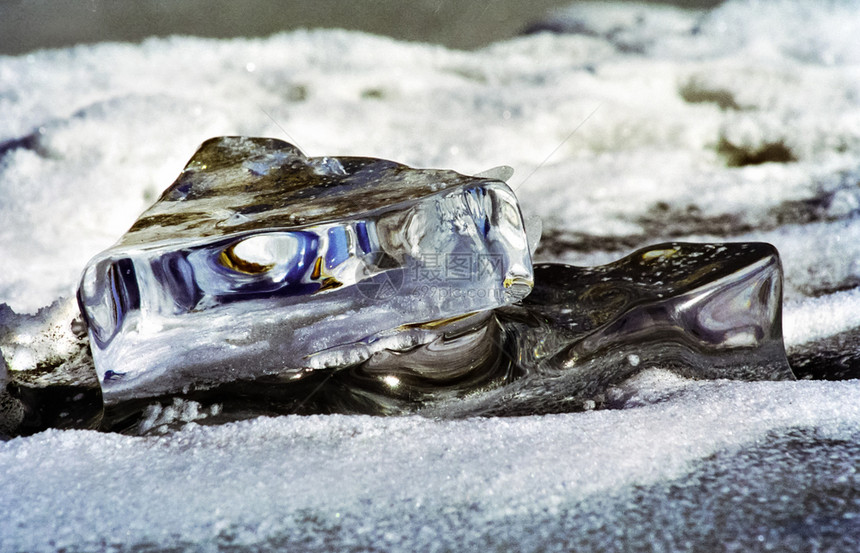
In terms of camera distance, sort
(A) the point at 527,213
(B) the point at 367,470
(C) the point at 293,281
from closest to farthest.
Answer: (B) the point at 367,470 < (C) the point at 293,281 < (A) the point at 527,213

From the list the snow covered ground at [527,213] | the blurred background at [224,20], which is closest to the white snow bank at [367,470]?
the snow covered ground at [527,213]

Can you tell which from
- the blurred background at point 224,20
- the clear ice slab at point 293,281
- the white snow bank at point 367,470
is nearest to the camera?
the white snow bank at point 367,470

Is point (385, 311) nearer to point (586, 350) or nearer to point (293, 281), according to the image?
point (293, 281)

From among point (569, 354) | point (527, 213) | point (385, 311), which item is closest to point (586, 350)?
point (569, 354)

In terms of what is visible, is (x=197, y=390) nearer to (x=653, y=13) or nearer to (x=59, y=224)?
(x=59, y=224)

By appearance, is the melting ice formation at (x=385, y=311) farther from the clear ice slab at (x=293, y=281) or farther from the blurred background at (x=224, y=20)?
the blurred background at (x=224, y=20)

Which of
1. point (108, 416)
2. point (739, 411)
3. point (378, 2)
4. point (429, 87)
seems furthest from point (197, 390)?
point (378, 2)
